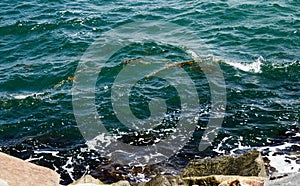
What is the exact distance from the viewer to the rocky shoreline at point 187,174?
12.0 m

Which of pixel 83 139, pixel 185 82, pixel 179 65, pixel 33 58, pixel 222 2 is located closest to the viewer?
pixel 83 139

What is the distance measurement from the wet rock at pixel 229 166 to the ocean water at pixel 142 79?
7.49 ft

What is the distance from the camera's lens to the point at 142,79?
73.4 feet

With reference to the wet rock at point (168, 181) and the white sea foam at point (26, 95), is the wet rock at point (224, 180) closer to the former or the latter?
the wet rock at point (168, 181)

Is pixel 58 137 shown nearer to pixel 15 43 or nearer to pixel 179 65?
pixel 179 65

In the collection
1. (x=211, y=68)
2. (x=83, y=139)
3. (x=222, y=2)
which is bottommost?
(x=83, y=139)

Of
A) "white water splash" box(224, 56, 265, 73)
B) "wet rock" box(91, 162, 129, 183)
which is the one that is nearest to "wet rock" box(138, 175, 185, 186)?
"wet rock" box(91, 162, 129, 183)

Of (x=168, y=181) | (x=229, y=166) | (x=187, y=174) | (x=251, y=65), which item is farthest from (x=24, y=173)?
(x=251, y=65)

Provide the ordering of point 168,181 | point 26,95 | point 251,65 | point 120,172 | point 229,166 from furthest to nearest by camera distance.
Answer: point 251,65 → point 26,95 → point 120,172 → point 229,166 → point 168,181

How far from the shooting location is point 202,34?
87.2 feet

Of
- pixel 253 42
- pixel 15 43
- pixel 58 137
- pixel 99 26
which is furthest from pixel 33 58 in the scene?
pixel 253 42

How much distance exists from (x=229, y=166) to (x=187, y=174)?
1289 millimetres

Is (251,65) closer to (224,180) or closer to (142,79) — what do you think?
(142,79)

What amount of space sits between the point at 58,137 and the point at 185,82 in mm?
6755
